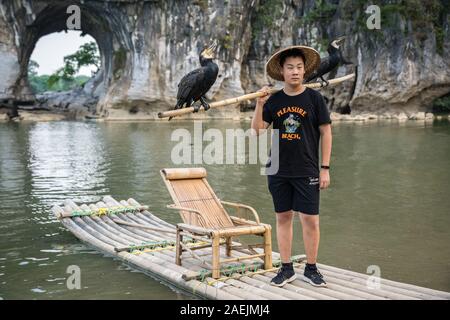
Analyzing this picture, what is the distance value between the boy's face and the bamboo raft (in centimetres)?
164

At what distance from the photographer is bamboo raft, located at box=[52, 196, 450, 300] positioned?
4184 mm

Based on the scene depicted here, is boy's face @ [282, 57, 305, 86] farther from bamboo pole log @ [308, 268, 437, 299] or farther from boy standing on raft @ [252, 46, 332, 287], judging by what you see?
bamboo pole log @ [308, 268, 437, 299]

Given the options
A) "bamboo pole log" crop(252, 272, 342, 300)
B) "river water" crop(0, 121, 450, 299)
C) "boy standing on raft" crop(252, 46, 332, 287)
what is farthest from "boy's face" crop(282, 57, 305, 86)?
"river water" crop(0, 121, 450, 299)

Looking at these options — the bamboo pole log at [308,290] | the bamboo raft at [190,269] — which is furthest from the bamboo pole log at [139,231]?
the bamboo pole log at [308,290]

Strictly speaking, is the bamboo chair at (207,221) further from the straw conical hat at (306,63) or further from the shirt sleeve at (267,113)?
the straw conical hat at (306,63)

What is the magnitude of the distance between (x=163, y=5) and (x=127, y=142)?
17.9 meters

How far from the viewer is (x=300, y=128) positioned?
426 cm

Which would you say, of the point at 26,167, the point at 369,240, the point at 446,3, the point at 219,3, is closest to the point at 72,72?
the point at 219,3

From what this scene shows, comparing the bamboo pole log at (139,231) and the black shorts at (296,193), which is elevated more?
the black shorts at (296,193)

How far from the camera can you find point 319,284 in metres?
4.38

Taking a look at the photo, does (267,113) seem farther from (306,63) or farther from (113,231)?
(113,231)

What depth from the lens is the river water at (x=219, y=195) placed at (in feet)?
17.7

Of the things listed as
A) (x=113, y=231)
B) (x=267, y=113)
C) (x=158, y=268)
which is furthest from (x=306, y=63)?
(x=113, y=231)

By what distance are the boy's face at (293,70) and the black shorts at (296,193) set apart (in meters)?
0.76
